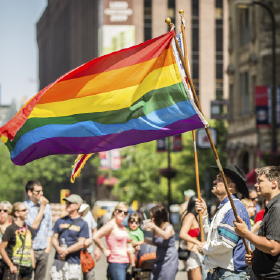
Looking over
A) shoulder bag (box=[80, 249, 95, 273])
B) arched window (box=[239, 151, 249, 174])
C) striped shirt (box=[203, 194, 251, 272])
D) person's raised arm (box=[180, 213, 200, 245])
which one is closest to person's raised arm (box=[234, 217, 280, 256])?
striped shirt (box=[203, 194, 251, 272])

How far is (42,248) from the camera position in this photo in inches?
383

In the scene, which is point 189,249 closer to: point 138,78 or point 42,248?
point 42,248

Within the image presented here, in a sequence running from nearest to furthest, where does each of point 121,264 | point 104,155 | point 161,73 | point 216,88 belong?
point 161,73 < point 121,264 < point 104,155 < point 216,88

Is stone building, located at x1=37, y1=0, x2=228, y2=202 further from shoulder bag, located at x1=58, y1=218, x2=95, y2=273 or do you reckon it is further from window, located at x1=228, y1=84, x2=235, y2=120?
shoulder bag, located at x1=58, y1=218, x2=95, y2=273

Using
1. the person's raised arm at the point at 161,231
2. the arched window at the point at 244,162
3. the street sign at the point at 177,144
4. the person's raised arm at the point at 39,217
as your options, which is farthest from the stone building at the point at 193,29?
the person's raised arm at the point at 161,231

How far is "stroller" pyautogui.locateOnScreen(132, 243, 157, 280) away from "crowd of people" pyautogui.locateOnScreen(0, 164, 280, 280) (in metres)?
0.08

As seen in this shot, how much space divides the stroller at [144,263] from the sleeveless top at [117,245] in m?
Answer: 0.48

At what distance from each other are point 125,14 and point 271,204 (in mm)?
82662

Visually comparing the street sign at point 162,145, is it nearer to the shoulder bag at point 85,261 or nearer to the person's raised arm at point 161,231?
the shoulder bag at point 85,261

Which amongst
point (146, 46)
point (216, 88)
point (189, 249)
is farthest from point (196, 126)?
point (216, 88)

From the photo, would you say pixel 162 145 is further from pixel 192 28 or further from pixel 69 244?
pixel 192 28

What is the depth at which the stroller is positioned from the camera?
31.7ft

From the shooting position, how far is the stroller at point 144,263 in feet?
31.7

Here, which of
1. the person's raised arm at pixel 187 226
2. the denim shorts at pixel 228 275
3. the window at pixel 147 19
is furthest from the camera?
the window at pixel 147 19
